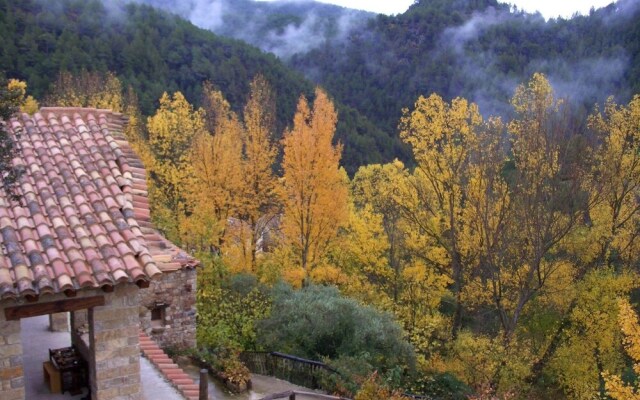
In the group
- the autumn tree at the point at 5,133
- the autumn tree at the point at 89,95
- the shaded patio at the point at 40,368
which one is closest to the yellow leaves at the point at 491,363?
the shaded patio at the point at 40,368

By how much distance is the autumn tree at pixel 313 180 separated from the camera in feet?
63.8

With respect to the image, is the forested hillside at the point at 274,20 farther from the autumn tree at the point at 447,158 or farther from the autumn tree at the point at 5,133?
the autumn tree at the point at 5,133

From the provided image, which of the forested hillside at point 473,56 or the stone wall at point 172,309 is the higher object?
the forested hillside at point 473,56

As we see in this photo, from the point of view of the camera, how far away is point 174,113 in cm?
2672

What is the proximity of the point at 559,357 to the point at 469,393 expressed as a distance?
5766 millimetres

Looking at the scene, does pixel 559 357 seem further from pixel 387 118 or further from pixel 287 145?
pixel 387 118

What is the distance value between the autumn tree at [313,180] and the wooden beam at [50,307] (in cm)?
1271

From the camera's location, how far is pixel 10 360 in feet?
22.5

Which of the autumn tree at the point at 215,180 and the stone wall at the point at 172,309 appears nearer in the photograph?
the stone wall at the point at 172,309

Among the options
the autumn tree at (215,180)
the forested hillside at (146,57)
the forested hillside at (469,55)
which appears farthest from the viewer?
the forested hillside at (469,55)

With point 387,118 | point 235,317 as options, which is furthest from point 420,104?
point 387,118

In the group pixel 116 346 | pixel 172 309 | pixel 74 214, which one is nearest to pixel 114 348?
pixel 116 346

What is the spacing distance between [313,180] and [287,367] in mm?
7399

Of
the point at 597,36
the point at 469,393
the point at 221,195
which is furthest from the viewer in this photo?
the point at 597,36
